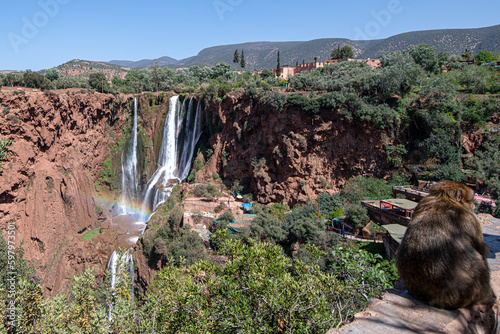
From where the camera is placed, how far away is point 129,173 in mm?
27422

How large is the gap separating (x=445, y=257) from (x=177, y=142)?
26.1 meters

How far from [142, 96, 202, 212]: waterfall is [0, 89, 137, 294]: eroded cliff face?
564 centimetres

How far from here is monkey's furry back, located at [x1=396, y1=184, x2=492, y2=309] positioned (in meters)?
2.30

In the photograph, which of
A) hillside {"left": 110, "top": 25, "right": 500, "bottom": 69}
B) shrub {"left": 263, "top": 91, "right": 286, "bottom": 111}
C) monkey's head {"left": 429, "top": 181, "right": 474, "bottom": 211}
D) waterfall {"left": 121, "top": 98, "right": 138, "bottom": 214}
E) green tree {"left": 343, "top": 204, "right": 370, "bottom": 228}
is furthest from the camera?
hillside {"left": 110, "top": 25, "right": 500, "bottom": 69}

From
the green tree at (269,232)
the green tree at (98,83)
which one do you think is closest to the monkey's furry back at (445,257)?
the green tree at (269,232)

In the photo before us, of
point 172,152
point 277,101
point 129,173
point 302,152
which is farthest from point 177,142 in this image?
point 302,152

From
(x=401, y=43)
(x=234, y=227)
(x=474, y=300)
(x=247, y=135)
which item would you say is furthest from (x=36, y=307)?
(x=401, y=43)

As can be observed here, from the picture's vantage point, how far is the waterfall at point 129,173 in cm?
2688

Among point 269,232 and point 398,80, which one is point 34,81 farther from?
point 398,80

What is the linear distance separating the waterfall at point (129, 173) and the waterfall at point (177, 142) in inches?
77.1

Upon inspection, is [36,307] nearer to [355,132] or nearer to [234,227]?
[234,227]

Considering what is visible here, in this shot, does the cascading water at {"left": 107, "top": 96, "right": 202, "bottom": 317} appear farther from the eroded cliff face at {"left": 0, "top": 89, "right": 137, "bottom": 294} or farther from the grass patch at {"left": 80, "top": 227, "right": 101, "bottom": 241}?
the grass patch at {"left": 80, "top": 227, "right": 101, "bottom": 241}

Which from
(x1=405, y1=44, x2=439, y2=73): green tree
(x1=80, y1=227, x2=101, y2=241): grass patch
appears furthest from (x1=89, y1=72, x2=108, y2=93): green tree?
(x1=405, y1=44, x2=439, y2=73): green tree

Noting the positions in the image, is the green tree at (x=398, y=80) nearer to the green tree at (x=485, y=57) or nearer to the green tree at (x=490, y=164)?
the green tree at (x=490, y=164)
